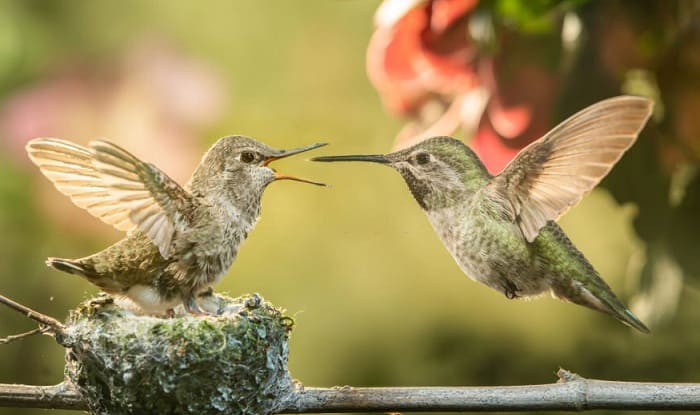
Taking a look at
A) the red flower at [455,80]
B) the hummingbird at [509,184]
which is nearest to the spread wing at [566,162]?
the hummingbird at [509,184]

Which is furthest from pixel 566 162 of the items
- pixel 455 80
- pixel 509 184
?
pixel 455 80

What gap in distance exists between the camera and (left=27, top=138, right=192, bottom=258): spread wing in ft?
3.04

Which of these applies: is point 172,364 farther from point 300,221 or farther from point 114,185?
point 300,221

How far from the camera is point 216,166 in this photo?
1090 millimetres

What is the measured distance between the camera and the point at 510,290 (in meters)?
1.04

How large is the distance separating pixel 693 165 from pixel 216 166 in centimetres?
80

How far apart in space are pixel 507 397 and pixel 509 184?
0.24 meters

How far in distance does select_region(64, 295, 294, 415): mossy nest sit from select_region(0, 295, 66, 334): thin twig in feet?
0.38

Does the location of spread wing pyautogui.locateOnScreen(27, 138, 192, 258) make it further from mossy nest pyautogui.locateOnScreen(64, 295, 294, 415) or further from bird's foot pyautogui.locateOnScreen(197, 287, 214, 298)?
mossy nest pyautogui.locateOnScreen(64, 295, 294, 415)

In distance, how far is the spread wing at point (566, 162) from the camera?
3.20 ft

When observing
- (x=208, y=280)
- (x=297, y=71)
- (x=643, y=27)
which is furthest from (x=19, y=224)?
(x=643, y=27)

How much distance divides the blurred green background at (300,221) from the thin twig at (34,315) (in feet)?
2.24

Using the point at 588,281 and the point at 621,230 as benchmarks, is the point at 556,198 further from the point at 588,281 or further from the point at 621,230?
the point at 621,230

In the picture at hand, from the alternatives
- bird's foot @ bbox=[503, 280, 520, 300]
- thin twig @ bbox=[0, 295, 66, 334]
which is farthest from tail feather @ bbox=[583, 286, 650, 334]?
thin twig @ bbox=[0, 295, 66, 334]
